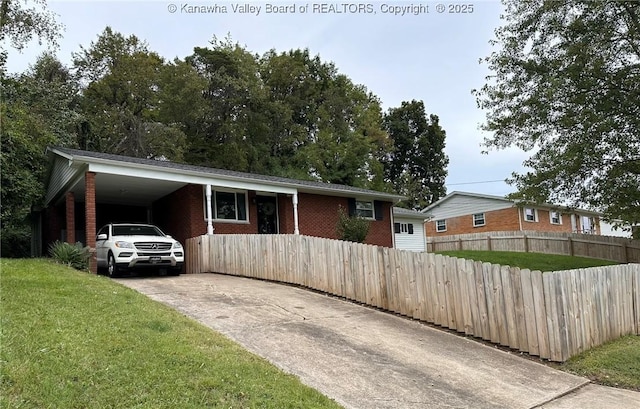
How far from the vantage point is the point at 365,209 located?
2150 centimetres

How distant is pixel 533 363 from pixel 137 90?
2975 cm

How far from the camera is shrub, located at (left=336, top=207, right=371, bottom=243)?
18.8 metres

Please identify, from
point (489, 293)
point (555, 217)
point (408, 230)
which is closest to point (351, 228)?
point (408, 230)

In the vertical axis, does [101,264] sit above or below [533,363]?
above

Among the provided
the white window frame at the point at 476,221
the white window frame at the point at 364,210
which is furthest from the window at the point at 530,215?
the white window frame at the point at 364,210

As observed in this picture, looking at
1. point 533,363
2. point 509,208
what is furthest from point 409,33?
point 509,208

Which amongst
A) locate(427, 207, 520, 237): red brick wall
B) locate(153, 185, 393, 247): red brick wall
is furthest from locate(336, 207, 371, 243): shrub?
locate(427, 207, 520, 237): red brick wall

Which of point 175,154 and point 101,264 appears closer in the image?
point 101,264

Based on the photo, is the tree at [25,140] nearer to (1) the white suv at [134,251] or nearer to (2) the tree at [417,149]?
(1) the white suv at [134,251]

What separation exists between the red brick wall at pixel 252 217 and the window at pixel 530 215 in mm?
14704

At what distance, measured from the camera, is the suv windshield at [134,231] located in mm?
13039

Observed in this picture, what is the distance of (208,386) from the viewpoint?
13.8ft

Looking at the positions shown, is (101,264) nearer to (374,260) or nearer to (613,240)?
(374,260)

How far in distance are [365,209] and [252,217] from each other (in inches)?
241
